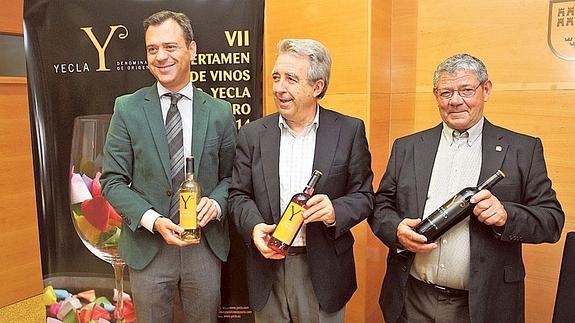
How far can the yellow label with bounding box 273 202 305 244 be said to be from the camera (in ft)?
5.51

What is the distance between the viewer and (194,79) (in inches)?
102

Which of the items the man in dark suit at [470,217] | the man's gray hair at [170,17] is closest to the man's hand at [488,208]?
the man in dark suit at [470,217]

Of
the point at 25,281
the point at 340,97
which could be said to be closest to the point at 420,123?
the point at 340,97

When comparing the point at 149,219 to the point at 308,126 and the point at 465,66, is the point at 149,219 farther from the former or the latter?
the point at 465,66

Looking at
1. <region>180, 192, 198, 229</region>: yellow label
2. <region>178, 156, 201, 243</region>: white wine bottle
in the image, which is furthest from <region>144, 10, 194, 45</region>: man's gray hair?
<region>180, 192, 198, 229</region>: yellow label

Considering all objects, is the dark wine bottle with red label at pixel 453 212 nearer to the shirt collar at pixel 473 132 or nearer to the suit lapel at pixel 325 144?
the shirt collar at pixel 473 132

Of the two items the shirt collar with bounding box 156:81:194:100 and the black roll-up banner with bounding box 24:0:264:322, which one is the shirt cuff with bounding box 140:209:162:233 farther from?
the black roll-up banner with bounding box 24:0:264:322

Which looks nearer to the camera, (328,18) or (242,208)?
(242,208)

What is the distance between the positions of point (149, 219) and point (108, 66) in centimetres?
104

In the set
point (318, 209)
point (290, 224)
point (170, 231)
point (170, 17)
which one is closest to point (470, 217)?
point (318, 209)

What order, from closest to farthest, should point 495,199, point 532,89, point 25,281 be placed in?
point 495,199, point 532,89, point 25,281

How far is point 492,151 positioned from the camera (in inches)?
71.1

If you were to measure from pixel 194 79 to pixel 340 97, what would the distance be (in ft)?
2.60

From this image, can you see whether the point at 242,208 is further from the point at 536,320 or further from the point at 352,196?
the point at 536,320
